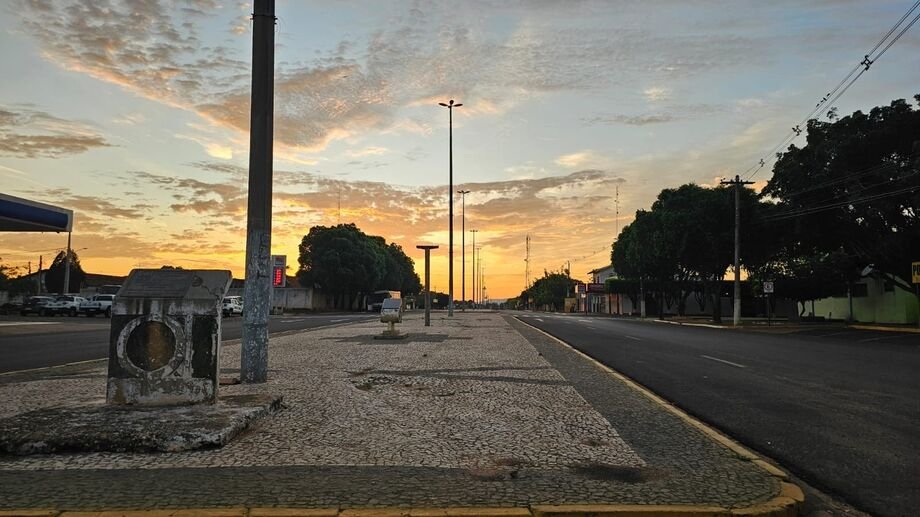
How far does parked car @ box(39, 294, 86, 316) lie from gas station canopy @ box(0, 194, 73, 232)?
18222 millimetres

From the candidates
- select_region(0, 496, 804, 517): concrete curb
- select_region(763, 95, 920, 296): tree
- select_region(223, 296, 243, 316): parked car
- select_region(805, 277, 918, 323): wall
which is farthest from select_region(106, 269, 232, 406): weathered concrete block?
select_region(223, 296, 243, 316): parked car

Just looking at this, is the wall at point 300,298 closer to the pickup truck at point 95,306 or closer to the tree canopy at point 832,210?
the pickup truck at point 95,306

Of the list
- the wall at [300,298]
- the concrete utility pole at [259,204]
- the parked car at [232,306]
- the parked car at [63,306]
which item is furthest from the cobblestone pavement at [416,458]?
the wall at [300,298]

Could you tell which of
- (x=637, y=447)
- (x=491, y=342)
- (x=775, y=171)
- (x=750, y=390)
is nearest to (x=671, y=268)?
(x=775, y=171)

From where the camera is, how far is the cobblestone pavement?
4664 mm

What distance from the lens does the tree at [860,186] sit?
30.8 metres

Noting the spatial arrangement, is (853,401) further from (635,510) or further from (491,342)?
(491,342)

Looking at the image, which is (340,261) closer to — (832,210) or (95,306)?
(95,306)

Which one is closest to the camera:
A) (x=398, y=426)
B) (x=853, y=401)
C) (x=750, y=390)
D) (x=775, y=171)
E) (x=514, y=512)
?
(x=514, y=512)

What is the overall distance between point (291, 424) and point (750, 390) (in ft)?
25.3

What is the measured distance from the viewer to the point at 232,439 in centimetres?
627

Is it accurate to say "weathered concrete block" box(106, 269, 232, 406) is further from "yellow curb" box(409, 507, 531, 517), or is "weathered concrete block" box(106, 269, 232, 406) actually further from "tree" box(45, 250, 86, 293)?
"tree" box(45, 250, 86, 293)

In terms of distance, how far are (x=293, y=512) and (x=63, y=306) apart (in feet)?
171

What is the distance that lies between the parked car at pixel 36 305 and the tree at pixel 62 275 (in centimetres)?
3274
